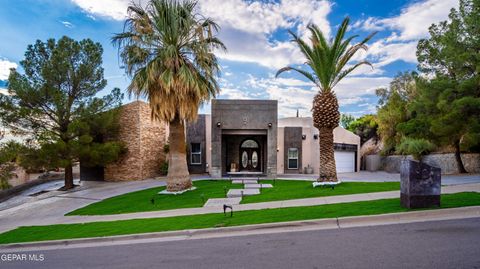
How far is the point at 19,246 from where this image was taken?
9.63 metres

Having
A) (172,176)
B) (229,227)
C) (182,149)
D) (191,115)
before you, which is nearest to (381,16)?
(191,115)

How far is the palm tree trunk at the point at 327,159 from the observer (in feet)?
53.2

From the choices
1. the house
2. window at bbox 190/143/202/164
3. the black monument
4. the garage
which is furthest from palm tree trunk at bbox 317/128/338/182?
the garage

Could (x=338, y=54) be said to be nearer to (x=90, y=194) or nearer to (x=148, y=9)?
(x=148, y=9)

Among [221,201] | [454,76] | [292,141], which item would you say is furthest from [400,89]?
[221,201]

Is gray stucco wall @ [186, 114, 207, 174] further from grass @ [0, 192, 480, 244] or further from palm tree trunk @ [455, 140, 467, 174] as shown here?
palm tree trunk @ [455, 140, 467, 174]

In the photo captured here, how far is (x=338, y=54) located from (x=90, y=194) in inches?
653

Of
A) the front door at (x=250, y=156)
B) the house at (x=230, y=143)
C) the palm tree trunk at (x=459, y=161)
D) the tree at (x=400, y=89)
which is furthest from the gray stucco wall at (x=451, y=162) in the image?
the front door at (x=250, y=156)

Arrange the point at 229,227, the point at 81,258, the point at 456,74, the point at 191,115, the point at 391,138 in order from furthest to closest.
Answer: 1. the point at 391,138
2. the point at 456,74
3. the point at 191,115
4. the point at 229,227
5. the point at 81,258

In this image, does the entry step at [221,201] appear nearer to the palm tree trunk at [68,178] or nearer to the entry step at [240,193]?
the entry step at [240,193]

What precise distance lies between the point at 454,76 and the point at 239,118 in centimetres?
1529

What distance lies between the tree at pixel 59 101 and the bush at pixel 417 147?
23662mm

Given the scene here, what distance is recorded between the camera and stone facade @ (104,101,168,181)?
961 inches

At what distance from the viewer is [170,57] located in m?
15.6
